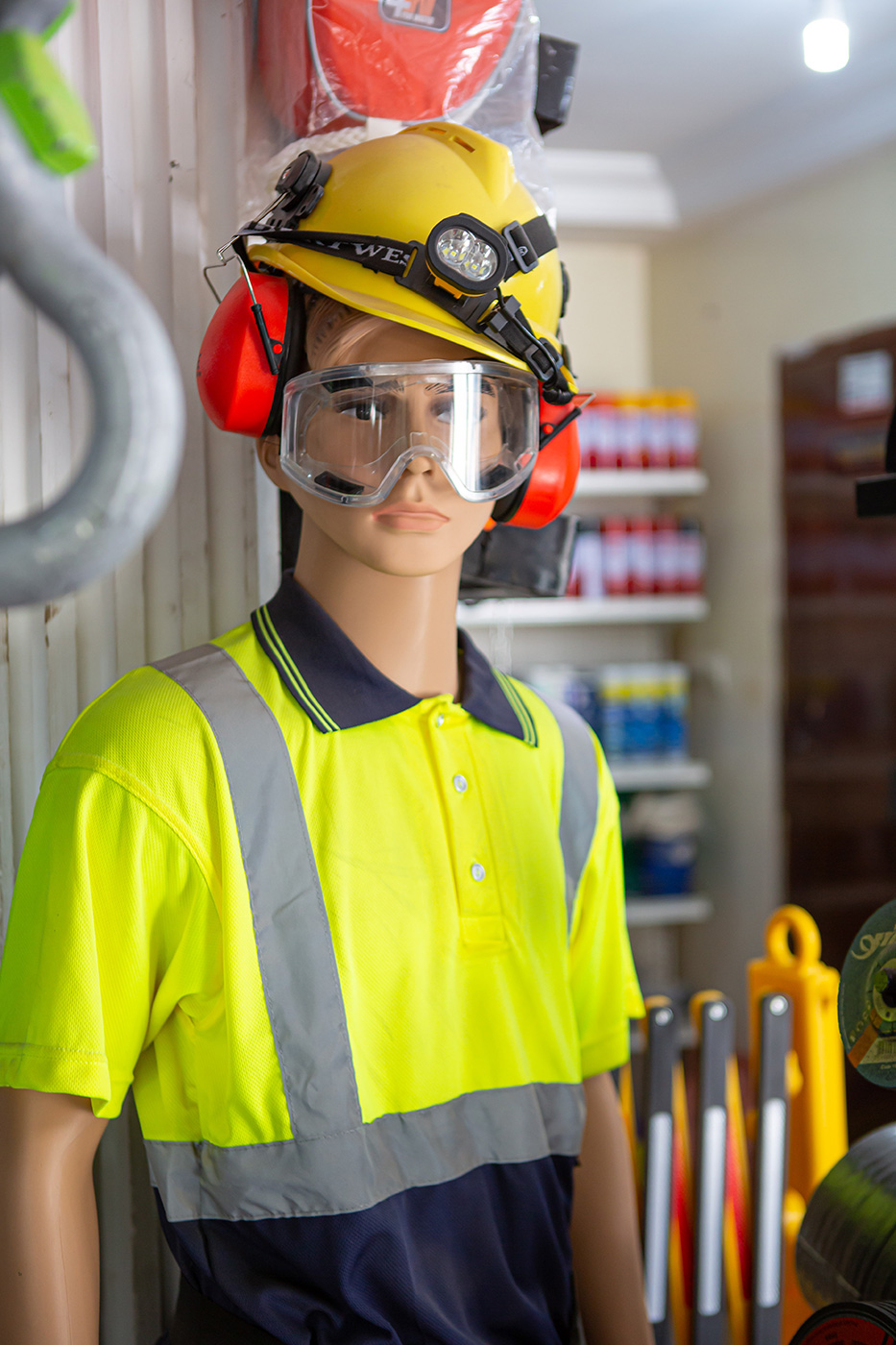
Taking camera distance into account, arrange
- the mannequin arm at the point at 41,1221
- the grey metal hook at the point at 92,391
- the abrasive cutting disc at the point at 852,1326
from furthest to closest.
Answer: the mannequin arm at the point at 41,1221 → the abrasive cutting disc at the point at 852,1326 → the grey metal hook at the point at 92,391

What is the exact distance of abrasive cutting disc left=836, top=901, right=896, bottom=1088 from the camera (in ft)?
3.13

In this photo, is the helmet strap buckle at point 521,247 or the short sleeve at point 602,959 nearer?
the helmet strap buckle at point 521,247

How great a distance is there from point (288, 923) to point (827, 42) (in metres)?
2.58

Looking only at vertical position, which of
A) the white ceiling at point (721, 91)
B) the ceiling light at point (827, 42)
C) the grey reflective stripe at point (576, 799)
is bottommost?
the grey reflective stripe at point (576, 799)

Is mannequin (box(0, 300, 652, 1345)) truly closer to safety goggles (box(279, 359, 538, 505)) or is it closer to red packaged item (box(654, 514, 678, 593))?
safety goggles (box(279, 359, 538, 505))

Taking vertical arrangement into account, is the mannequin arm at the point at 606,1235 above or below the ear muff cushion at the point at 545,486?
below

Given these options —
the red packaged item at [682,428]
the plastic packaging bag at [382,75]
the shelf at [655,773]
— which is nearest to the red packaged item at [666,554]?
the red packaged item at [682,428]

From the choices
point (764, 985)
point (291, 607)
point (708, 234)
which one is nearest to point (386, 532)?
point (291, 607)

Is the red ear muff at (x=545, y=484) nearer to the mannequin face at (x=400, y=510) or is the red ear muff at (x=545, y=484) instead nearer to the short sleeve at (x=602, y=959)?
the mannequin face at (x=400, y=510)

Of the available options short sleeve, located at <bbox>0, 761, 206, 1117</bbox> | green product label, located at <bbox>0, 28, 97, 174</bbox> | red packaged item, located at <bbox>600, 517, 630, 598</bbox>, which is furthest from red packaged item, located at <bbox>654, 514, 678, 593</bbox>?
green product label, located at <bbox>0, 28, 97, 174</bbox>

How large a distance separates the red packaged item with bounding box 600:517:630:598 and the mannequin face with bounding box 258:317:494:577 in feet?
11.4

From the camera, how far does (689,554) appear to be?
15.2ft

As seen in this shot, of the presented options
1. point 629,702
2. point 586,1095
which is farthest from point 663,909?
point 586,1095

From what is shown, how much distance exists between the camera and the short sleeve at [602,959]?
4.39 feet
